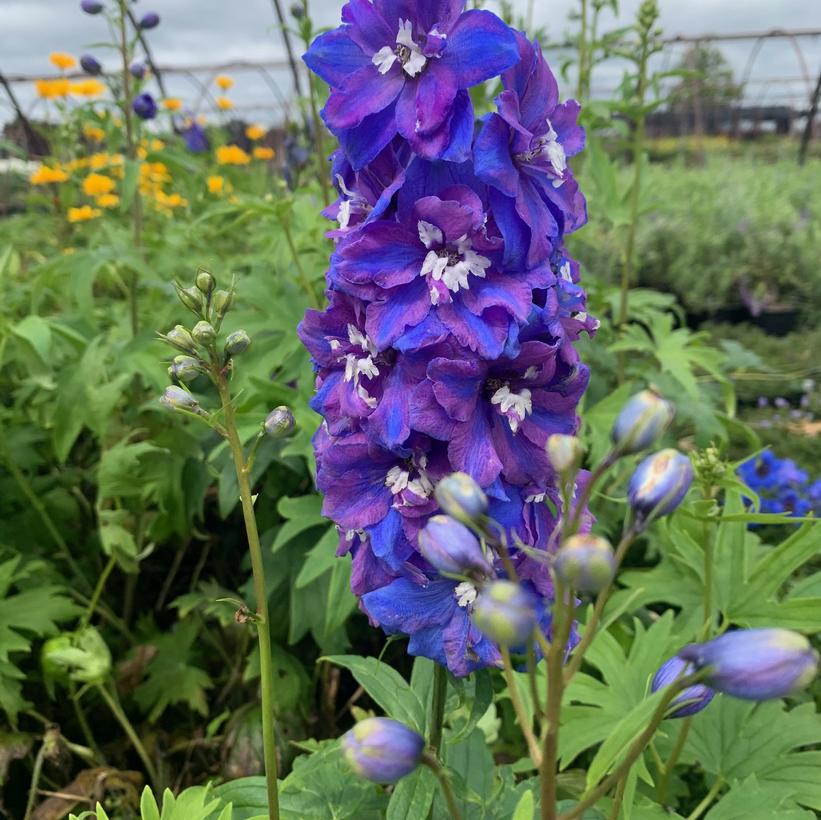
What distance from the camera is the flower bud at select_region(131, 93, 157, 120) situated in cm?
339

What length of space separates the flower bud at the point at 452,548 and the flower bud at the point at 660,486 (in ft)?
0.55

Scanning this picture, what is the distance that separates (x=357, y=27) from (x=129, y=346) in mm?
1671

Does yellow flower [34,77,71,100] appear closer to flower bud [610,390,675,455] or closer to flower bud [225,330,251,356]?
flower bud [225,330,251,356]

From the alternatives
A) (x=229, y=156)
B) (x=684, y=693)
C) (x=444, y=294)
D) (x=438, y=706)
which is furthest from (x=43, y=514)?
(x=229, y=156)

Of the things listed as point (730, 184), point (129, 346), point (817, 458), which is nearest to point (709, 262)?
point (730, 184)

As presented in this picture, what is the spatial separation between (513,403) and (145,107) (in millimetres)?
2983

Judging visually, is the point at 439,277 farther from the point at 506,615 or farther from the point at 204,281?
the point at 506,615

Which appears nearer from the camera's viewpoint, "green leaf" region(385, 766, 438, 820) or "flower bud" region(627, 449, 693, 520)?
"flower bud" region(627, 449, 693, 520)

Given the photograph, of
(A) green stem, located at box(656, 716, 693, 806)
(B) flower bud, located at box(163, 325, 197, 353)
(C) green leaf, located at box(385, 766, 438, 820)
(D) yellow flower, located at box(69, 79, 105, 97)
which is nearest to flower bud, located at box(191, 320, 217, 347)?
(B) flower bud, located at box(163, 325, 197, 353)

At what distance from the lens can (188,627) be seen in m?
2.56

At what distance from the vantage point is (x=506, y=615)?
2.36 feet

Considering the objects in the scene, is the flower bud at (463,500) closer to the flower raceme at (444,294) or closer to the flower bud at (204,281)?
the flower raceme at (444,294)

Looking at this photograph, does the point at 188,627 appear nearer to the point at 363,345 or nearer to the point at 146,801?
the point at 146,801

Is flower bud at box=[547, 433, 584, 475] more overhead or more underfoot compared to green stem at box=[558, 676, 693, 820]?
more overhead
